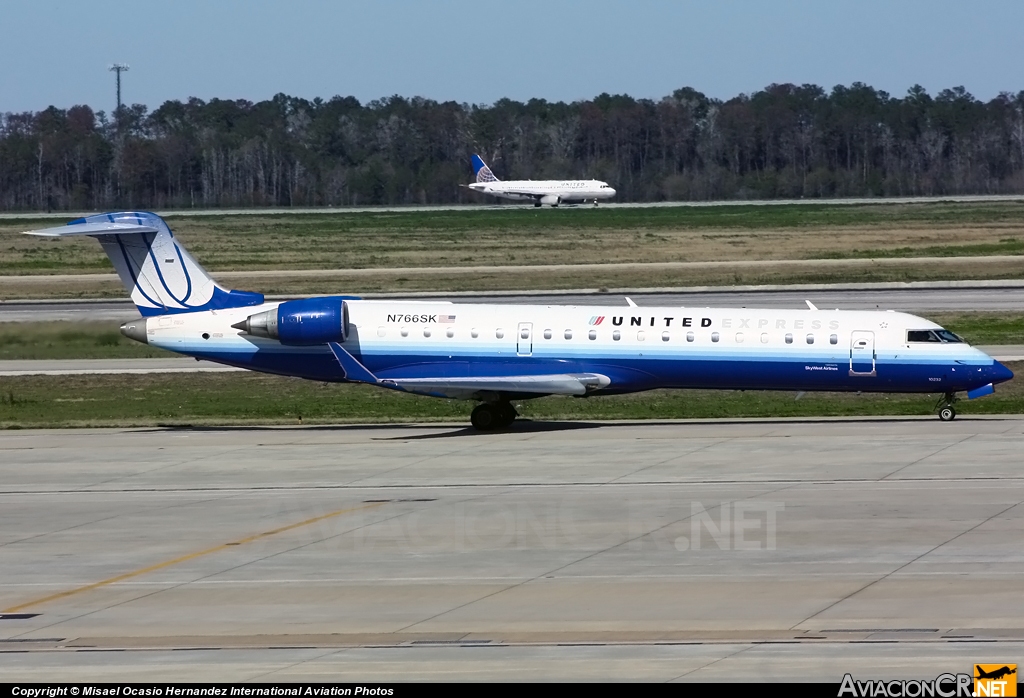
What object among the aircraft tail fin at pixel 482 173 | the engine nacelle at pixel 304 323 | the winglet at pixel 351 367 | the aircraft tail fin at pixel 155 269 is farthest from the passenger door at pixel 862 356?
the aircraft tail fin at pixel 482 173

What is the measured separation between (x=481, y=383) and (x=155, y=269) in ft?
27.8

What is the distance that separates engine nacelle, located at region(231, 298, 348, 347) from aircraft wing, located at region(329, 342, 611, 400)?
368 mm

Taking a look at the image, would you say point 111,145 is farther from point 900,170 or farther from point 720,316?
point 720,316

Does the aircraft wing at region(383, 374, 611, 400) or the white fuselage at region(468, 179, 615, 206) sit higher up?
the white fuselage at region(468, 179, 615, 206)

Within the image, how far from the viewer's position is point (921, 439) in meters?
27.7

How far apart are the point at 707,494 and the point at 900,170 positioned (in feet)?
584

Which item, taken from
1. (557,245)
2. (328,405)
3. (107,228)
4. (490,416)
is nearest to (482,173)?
(557,245)

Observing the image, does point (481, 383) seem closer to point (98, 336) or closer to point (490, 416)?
point (490, 416)

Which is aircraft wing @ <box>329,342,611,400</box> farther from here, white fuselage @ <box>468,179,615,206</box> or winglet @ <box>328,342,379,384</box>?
white fuselage @ <box>468,179,615,206</box>

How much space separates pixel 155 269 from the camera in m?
32.2

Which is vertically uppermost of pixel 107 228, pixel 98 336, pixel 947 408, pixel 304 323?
pixel 107 228

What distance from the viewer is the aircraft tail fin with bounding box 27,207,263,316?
32.1m

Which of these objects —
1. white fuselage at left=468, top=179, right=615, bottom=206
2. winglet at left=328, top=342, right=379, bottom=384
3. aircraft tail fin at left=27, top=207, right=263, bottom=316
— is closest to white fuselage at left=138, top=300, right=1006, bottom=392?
winglet at left=328, top=342, right=379, bottom=384

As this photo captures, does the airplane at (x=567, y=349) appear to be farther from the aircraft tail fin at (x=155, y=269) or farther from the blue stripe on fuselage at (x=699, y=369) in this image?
the aircraft tail fin at (x=155, y=269)
